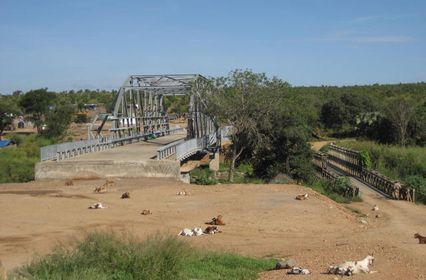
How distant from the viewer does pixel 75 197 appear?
22.8m

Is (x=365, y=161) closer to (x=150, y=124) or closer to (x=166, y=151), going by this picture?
(x=166, y=151)

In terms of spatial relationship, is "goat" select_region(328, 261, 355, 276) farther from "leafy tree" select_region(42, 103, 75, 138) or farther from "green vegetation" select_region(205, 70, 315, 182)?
"leafy tree" select_region(42, 103, 75, 138)

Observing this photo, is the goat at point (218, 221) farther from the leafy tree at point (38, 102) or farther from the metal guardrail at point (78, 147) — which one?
the leafy tree at point (38, 102)

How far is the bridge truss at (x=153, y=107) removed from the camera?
139 feet

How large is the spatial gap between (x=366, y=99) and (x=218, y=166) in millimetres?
37005

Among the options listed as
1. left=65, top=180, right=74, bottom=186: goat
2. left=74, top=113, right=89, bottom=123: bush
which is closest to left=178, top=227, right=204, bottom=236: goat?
left=65, top=180, right=74, bottom=186: goat

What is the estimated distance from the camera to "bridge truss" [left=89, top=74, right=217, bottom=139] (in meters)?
42.3

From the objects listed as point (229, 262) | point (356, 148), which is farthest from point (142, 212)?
point (356, 148)

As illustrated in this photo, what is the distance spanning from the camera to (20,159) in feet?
154

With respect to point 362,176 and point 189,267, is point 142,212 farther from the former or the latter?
point 362,176

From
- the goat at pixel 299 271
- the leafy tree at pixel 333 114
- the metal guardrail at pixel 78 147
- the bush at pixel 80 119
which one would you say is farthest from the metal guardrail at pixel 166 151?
the bush at pixel 80 119

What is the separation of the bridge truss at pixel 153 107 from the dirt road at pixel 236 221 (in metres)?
14.4

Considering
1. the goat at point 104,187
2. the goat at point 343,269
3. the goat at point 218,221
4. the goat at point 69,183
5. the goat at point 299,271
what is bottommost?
the goat at point 69,183

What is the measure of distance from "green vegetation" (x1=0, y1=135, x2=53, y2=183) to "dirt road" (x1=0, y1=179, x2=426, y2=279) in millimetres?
8591
